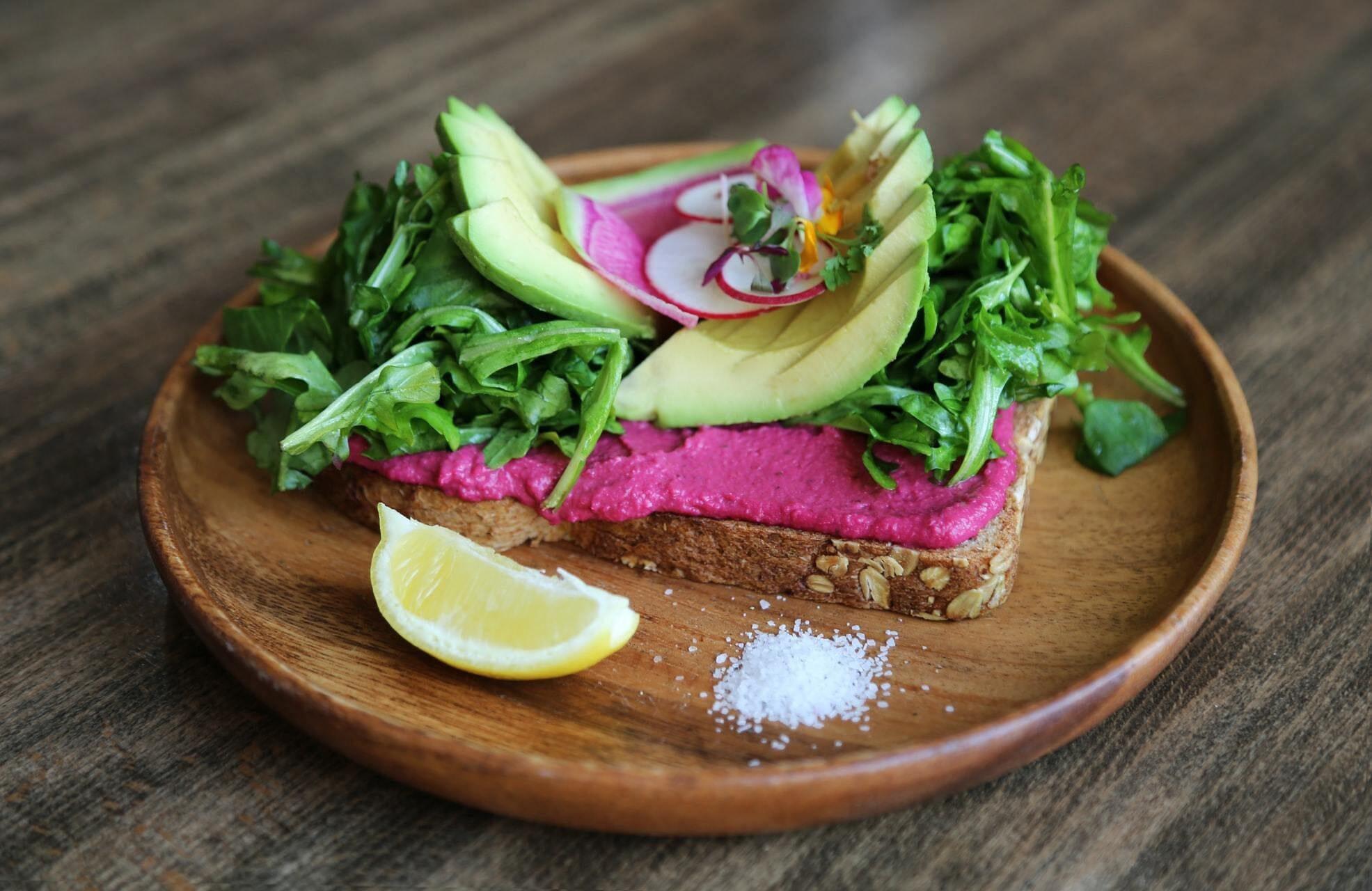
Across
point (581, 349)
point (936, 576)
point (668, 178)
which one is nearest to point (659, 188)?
point (668, 178)

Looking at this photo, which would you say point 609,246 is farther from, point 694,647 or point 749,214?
point 694,647

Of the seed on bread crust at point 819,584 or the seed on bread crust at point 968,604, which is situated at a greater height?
the seed on bread crust at point 819,584

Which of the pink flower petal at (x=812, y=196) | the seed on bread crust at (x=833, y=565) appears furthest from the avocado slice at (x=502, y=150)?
the seed on bread crust at (x=833, y=565)

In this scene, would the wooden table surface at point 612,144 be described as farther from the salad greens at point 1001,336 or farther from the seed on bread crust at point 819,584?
the seed on bread crust at point 819,584

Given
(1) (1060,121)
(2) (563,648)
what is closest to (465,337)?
(2) (563,648)

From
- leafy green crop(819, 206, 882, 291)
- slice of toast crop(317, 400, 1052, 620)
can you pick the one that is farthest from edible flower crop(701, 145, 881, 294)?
slice of toast crop(317, 400, 1052, 620)

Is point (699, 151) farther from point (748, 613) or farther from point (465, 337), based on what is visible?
point (748, 613)

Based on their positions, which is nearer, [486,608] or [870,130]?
[486,608]
